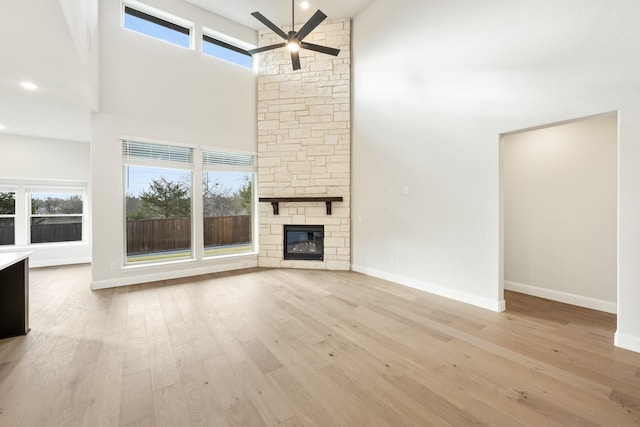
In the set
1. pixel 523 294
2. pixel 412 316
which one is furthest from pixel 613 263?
pixel 412 316

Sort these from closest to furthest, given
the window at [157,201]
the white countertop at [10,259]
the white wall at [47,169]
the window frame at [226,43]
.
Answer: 1. the white countertop at [10,259]
2. the window at [157,201]
3. the window frame at [226,43]
4. the white wall at [47,169]

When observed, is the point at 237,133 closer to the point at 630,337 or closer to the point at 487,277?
the point at 487,277

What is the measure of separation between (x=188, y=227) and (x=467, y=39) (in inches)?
215

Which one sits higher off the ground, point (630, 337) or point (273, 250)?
point (273, 250)

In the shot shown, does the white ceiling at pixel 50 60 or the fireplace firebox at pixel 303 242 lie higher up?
the white ceiling at pixel 50 60

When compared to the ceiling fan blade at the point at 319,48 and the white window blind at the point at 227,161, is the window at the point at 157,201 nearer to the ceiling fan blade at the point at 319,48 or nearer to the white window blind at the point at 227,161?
the white window blind at the point at 227,161

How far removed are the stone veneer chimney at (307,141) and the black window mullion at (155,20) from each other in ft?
4.95

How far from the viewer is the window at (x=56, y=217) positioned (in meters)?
5.93

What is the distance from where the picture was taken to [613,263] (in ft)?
10.7

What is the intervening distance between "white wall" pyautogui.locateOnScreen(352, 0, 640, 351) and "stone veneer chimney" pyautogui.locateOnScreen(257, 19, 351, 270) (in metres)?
0.28

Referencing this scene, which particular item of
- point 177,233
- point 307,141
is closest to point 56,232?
point 177,233

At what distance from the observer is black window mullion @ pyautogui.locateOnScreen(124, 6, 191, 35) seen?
4.58 m

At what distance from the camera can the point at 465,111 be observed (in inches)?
139

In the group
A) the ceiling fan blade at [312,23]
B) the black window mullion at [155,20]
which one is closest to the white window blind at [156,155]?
the black window mullion at [155,20]
